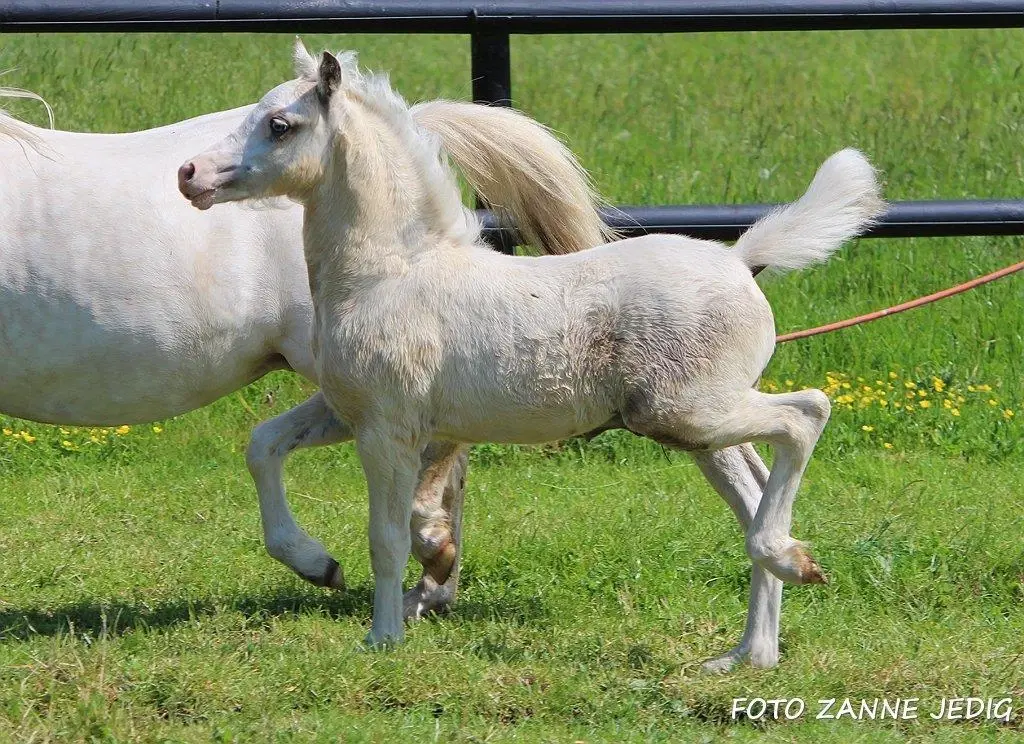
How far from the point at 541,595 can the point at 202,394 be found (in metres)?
1.28

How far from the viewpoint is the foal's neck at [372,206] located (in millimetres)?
3774

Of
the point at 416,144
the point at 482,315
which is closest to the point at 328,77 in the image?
the point at 416,144

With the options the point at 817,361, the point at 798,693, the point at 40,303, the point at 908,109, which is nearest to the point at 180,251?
the point at 40,303

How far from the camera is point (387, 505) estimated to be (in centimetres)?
385

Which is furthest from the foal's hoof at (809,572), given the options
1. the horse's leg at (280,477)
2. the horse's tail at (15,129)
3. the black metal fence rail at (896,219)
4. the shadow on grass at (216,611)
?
the horse's tail at (15,129)

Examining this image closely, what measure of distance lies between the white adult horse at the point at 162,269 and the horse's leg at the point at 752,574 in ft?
2.69

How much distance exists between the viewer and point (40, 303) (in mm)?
4191

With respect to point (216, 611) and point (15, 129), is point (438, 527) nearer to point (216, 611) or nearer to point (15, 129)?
point (216, 611)

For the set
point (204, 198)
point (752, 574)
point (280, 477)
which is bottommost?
point (752, 574)

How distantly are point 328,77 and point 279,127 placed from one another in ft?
0.60

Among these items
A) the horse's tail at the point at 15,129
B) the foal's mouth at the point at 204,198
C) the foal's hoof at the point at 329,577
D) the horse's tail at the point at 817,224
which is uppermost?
the horse's tail at the point at 15,129

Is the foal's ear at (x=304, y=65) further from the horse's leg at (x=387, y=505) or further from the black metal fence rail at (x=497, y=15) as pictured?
the black metal fence rail at (x=497, y=15)

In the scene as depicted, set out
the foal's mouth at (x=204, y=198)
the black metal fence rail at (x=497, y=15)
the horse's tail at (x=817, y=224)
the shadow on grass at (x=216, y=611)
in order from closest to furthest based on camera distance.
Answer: the foal's mouth at (x=204, y=198), the horse's tail at (x=817, y=224), the shadow on grass at (x=216, y=611), the black metal fence rail at (x=497, y=15)

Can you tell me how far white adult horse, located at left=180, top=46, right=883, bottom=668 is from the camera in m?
3.63
